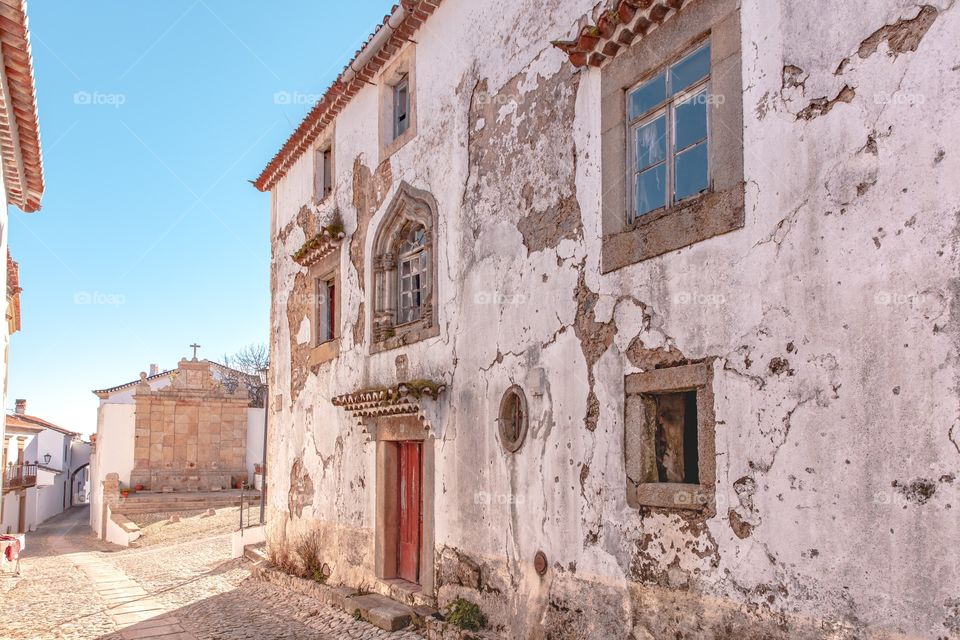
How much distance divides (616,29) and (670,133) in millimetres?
923

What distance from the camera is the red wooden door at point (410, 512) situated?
9.30 m

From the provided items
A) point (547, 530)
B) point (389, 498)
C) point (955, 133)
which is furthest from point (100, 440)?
point (955, 133)

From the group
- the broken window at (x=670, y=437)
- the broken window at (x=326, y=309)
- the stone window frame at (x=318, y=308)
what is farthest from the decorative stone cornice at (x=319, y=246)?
the broken window at (x=670, y=437)

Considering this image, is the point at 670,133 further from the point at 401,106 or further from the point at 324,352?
the point at 324,352

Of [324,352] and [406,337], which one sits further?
[324,352]

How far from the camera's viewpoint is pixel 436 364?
8.82 m

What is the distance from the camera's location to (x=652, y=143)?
614cm

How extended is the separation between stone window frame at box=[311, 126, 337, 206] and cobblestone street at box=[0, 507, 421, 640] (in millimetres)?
5489

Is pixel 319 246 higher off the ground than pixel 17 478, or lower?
higher

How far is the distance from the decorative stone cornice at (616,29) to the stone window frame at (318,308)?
5699 mm

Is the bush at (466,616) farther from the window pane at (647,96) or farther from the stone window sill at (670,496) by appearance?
the window pane at (647,96)

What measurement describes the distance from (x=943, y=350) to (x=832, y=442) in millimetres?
791

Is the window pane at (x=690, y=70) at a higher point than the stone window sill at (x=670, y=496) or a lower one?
higher

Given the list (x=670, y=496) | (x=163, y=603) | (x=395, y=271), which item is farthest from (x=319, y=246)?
(x=670, y=496)
